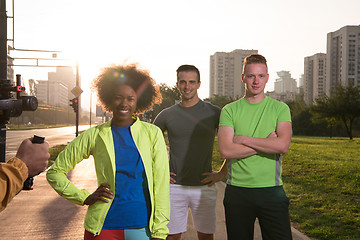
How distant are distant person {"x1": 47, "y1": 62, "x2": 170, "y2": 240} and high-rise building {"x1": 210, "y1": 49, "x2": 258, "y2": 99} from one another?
5915 inches

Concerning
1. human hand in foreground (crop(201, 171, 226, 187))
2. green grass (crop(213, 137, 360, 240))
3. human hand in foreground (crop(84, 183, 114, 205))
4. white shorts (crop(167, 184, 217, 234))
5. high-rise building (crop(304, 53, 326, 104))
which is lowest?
green grass (crop(213, 137, 360, 240))

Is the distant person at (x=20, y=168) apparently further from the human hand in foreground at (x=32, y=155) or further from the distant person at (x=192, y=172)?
the distant person at (x=192, y=172)

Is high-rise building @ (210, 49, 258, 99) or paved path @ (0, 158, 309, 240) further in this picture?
high-rise building @ (210, 49, 258, 99)

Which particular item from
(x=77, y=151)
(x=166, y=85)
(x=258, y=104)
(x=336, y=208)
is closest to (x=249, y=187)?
(x=258, y=104)

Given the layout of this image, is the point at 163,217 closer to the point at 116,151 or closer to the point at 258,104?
the point at 116,151

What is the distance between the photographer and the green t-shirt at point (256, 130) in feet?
9.84

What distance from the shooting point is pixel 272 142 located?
9.81ft

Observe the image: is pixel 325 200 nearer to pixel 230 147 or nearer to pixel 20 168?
pixel 230 147

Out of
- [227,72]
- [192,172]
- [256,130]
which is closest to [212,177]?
[192,172]

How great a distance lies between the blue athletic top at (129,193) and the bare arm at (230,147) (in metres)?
0.96

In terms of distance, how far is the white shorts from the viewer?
149 inches

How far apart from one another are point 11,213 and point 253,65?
5.19 meters

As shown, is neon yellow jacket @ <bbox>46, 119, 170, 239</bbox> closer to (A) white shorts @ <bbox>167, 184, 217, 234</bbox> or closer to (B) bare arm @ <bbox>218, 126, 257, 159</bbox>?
(B) bare arm @ <bbox>218, 126, 257, 159</bbox>

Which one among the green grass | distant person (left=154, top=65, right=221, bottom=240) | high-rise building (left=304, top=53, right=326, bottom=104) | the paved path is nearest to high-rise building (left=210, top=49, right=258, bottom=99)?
high-rise building (left=304, top=53, right=326, bottom=104)
